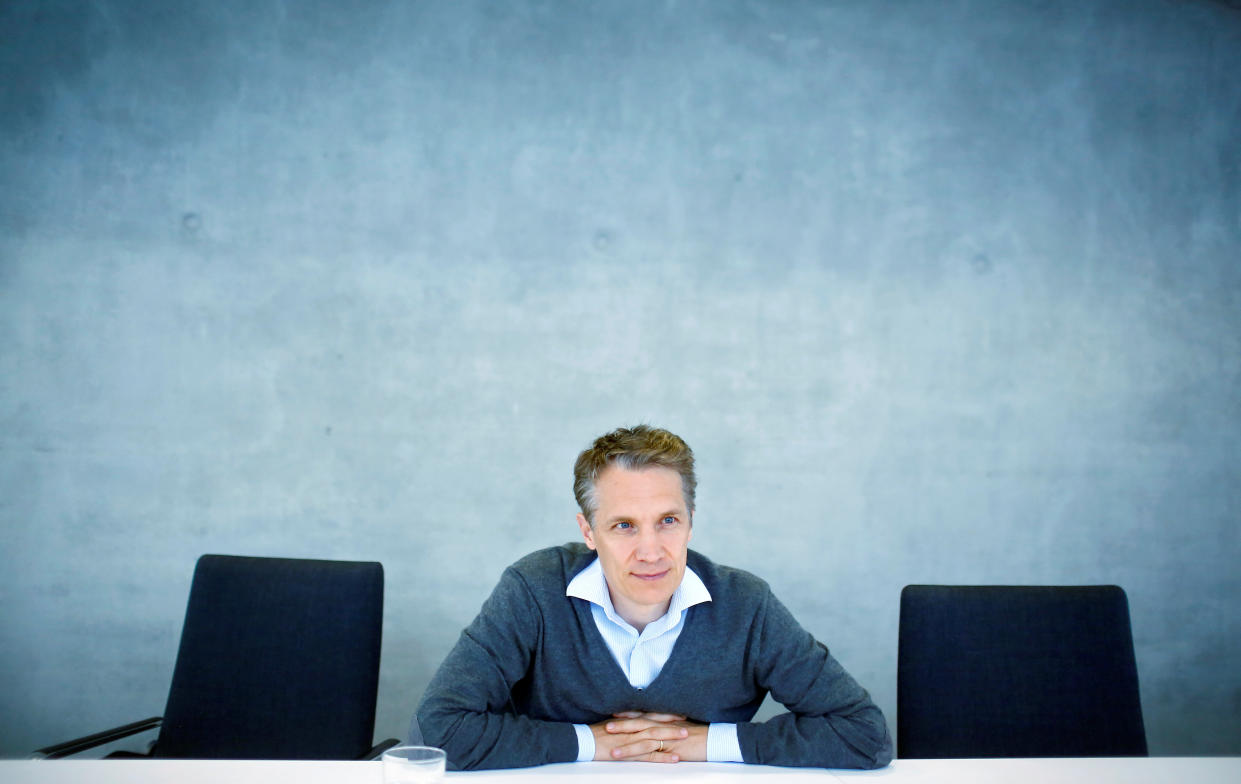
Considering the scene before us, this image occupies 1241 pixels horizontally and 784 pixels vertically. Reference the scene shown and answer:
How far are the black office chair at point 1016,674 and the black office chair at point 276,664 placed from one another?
121 centimetres

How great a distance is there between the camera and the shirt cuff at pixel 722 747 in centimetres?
167

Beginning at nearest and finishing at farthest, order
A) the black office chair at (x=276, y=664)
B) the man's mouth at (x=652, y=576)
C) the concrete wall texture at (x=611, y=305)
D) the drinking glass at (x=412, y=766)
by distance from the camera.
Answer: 1. the drinking glass at (x=412, y=766)
2. the man's mouth at (x=652, y=576)
3. the black office chair at (x=276, y=664)
4. the concrete wall texture at (x=611, y=305)

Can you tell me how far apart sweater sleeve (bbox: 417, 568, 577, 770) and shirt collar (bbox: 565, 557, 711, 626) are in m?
0.10

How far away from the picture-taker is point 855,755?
1.66 m

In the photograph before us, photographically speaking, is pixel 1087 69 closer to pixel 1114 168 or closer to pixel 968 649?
pixel 1114 168

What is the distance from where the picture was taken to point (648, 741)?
1.68 metres

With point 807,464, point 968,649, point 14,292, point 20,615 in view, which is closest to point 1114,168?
point 807,464

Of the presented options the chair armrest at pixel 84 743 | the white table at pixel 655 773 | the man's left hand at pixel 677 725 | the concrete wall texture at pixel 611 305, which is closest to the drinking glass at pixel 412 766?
the white table at pixel 655 773

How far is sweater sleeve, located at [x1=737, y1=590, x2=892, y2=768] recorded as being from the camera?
5.45 ft

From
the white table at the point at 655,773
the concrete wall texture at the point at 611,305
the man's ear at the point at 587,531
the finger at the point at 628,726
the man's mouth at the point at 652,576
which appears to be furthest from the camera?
the concrete wall texture at the point at 611,305

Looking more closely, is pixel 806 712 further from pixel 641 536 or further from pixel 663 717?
pixel 641 536

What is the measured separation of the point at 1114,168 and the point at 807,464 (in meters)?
1.70

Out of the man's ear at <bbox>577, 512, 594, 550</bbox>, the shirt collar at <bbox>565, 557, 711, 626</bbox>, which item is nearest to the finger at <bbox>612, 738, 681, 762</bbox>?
the shirt collar at <bbox>565, 557, 711, 626</bbox>

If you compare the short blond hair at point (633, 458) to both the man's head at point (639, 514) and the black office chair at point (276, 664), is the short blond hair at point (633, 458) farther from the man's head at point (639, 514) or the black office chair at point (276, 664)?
the black office chair at point (276, 664)
